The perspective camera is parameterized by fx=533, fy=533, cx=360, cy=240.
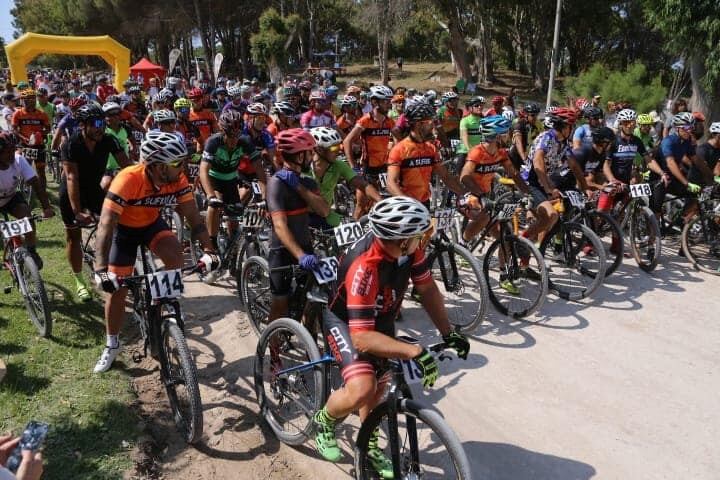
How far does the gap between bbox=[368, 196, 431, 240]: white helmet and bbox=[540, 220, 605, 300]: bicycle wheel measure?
404 centimetres

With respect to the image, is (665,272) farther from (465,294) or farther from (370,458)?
(370,458)

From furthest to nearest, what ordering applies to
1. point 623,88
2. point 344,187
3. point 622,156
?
point 623,88, point 344,187, point 622,156

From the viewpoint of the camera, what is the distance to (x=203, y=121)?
10.5 metres

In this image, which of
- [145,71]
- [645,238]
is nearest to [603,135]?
[645,238]

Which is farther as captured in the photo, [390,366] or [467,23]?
[467,23]

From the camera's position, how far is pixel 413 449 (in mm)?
3137

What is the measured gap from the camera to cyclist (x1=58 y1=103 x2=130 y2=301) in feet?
19.4

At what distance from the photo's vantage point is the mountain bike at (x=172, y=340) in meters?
3.79

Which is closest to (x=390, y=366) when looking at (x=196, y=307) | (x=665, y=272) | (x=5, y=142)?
(x=196, y=307)

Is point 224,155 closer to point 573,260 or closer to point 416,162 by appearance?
point 416,162

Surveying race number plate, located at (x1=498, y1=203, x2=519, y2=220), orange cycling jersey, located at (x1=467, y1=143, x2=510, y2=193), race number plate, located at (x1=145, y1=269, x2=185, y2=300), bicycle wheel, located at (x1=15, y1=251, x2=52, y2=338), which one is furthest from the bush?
bicycle wheel, located at (x1=15, y1=251, x2=52, y2=338)

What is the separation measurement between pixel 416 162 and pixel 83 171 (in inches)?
151

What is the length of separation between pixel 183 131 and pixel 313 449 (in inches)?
309

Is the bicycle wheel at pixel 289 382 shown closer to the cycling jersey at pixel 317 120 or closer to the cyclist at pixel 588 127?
the cyclist at pixel 588 127
